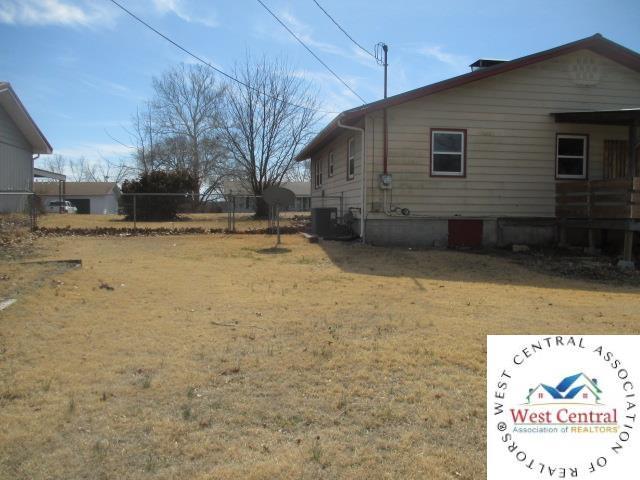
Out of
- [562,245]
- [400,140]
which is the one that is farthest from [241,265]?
[562,245]

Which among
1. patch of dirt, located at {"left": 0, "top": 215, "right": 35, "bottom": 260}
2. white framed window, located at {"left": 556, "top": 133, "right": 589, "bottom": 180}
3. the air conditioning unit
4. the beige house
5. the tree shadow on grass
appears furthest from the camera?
the air conditioning unit

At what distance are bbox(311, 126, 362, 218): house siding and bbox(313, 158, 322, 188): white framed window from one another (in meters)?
0.24

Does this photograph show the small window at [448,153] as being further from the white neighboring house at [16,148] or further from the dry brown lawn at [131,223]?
the white neighboring house at [16,148]

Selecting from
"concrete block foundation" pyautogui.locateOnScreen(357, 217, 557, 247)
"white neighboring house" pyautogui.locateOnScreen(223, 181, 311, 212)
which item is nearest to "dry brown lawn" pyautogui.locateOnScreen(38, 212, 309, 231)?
"concrete block foundation" pyautogui.locateOnScreen(357, 217, 557, 247)

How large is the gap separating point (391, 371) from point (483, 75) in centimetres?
1105

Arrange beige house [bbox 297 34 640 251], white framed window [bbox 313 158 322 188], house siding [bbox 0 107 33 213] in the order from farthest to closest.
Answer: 1. white framed window [bbox 313 158 322 188]
2. house siding [bbox 0 107 33 213]
3. beige house [bbox 297 34 640 251]

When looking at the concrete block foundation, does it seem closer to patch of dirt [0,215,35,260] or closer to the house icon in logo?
patch of dirt [0,215,35,260]

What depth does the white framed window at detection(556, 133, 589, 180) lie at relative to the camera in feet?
47.5

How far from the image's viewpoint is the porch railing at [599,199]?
1141cm

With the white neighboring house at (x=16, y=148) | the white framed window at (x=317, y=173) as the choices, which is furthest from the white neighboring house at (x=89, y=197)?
the white framed window at (x=317, y=173)

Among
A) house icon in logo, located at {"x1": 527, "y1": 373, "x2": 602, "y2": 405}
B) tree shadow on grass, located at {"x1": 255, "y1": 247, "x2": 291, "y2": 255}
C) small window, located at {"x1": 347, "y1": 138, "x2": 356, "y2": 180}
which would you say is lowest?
tree shadow on grass, located at {"x1": 255, "y1": 247, "x2": 291, "y2": 255}

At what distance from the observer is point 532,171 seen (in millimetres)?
14336

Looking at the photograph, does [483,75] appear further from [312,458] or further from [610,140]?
[312,458]

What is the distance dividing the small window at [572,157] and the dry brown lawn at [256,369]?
6080 mm
